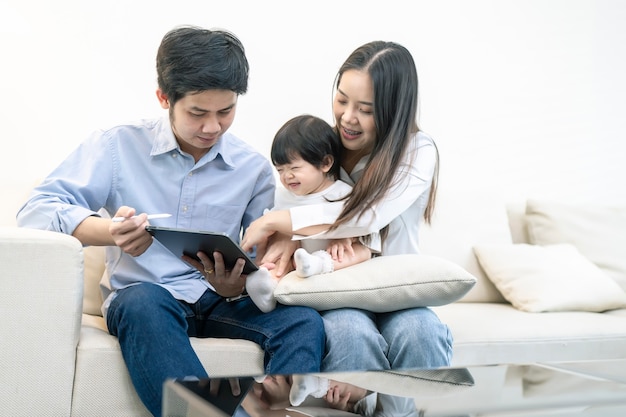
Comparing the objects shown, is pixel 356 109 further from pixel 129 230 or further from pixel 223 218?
pixel 129 230

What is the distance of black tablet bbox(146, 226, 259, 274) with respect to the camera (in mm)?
1343

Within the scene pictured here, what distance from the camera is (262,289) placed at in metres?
1.56

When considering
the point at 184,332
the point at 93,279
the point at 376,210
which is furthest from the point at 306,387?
the point at 93,279

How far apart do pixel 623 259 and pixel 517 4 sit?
1118 mm

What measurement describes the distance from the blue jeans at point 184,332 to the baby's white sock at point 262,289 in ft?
0.07

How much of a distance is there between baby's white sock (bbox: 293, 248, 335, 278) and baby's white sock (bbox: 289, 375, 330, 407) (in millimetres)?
531

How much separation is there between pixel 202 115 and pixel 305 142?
11.1 inches

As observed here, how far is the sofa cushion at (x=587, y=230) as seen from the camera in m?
2.62

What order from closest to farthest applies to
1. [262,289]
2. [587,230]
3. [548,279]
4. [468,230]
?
1. [262,289]
2. [548,279]
3. [468,230]
4. [587,230]

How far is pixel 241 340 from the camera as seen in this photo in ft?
5.16

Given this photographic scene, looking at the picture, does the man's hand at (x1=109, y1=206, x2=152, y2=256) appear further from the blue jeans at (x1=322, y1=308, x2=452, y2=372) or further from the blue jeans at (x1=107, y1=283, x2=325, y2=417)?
the blue jeans at (x1=322, y1=308, x2=452, y2=372)

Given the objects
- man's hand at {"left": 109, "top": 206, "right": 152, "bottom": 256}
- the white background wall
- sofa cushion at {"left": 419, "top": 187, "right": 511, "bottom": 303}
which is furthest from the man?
sofa cushion at {"left": 419, "top": 187, "right": 511, "bottom": 303}

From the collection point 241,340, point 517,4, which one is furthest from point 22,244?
point 517,4

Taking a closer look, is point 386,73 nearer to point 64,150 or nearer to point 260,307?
point 260,307
